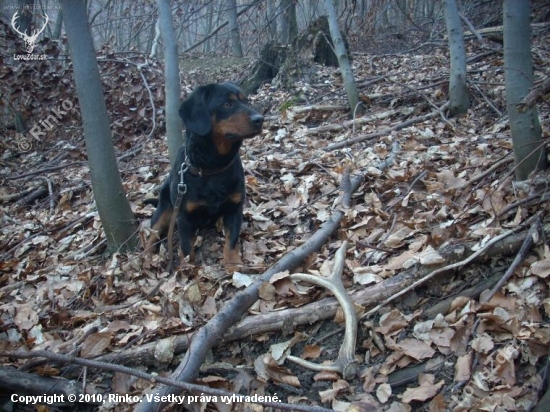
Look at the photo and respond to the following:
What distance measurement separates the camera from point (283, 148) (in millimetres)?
6633

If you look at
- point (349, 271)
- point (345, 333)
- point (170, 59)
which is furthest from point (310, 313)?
point (170, 59)

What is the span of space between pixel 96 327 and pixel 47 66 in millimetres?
7254

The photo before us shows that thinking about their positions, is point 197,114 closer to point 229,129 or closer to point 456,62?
point 229,129

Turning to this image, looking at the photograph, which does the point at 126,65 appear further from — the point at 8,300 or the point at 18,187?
the point at 8,300

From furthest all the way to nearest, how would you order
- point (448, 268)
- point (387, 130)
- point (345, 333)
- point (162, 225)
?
point (387, 130) < point (162, 225) < point (448, 268) < point (345, 333)

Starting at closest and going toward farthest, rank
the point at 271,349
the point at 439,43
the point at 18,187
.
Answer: the point at 271,349, the point at 18,187, the point at 439,43

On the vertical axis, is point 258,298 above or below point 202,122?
below

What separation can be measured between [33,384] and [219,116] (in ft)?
8.09

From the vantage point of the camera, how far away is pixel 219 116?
402 centimetres

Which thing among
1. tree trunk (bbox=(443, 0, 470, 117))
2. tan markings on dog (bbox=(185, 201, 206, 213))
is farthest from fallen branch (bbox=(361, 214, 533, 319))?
tree trunk (bbox=(443, 0, 470, 117))

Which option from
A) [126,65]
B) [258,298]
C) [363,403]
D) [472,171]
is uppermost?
[126,65]

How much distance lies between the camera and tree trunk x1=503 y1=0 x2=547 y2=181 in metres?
3.20

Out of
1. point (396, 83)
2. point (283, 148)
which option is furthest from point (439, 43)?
point (283, 148)

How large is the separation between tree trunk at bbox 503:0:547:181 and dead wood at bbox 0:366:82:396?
3344mm
